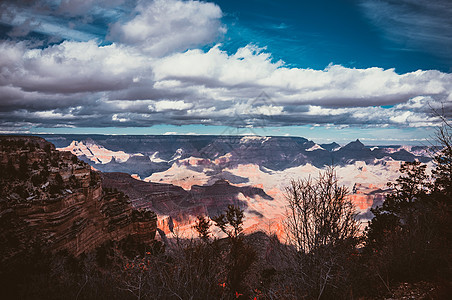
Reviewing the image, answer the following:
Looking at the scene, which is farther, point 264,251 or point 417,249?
point 264,251

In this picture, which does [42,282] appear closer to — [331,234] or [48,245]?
[48,245]

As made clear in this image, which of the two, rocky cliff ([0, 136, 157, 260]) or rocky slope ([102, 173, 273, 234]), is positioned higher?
rocky cliff ([0, 136, 157, 260])

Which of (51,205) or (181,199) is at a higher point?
(51,205)

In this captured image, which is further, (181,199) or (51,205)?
(181,199)

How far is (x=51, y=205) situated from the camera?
18688 millimetres

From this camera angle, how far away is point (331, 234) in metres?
13.1

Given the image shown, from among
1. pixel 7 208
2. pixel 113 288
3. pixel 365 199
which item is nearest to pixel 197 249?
pixel 113 288

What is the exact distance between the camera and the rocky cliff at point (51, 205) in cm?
1712

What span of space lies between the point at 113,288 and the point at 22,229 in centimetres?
1069

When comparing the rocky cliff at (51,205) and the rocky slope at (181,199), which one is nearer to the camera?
the rocky cliff at (51,205)

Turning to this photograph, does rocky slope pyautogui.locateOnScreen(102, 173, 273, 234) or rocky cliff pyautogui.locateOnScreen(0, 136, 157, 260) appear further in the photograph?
rocky slope pyautogui.locateOnScreen(102, 173, 273, 234)

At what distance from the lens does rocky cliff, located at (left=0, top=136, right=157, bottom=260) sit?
56.2 feet

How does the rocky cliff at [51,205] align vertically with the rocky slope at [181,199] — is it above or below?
above

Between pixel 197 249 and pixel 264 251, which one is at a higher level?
pixel 197 249
